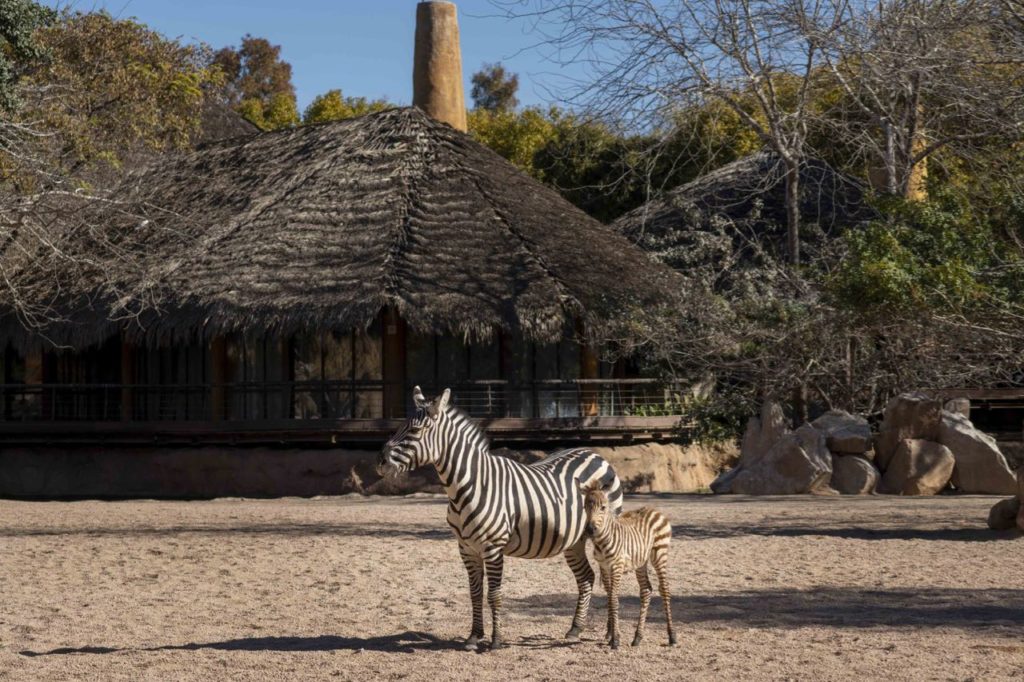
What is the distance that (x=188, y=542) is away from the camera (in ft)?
50.0

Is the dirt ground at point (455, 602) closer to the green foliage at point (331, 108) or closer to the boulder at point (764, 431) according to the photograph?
the boulder at point (764, 431)

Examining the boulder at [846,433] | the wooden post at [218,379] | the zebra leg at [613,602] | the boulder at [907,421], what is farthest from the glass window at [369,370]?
the zebra leg at [613,602]

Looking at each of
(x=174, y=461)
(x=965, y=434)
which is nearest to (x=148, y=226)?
(x=174, y=461)

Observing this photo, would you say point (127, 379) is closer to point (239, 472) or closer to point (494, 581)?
point (239, 472)

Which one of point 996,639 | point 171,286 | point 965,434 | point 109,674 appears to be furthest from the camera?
point 171,286

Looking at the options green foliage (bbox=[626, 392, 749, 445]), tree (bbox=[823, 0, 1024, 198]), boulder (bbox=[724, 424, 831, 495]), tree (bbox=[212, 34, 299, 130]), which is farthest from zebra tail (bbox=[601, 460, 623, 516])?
tree (bbox=[212, 34, 299, 130])

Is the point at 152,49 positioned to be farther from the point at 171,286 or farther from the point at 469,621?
the point at 469,621

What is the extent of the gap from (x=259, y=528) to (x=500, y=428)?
7.65m

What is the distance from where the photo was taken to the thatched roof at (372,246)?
2342 cm

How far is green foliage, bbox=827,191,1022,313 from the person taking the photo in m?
18.2

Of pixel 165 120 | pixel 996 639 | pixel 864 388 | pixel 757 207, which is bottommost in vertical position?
pixel 996 639

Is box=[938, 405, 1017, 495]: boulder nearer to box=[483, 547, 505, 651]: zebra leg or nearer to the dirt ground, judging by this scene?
the dirt ground

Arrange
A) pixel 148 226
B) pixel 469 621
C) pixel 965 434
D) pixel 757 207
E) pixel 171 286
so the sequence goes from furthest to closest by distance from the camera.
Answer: pixel 757 207 < pixel 148 226 < pixel 171 286 < pixel 965 434 < pixel 469 621

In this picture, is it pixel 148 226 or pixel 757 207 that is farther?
pixel 757 207
